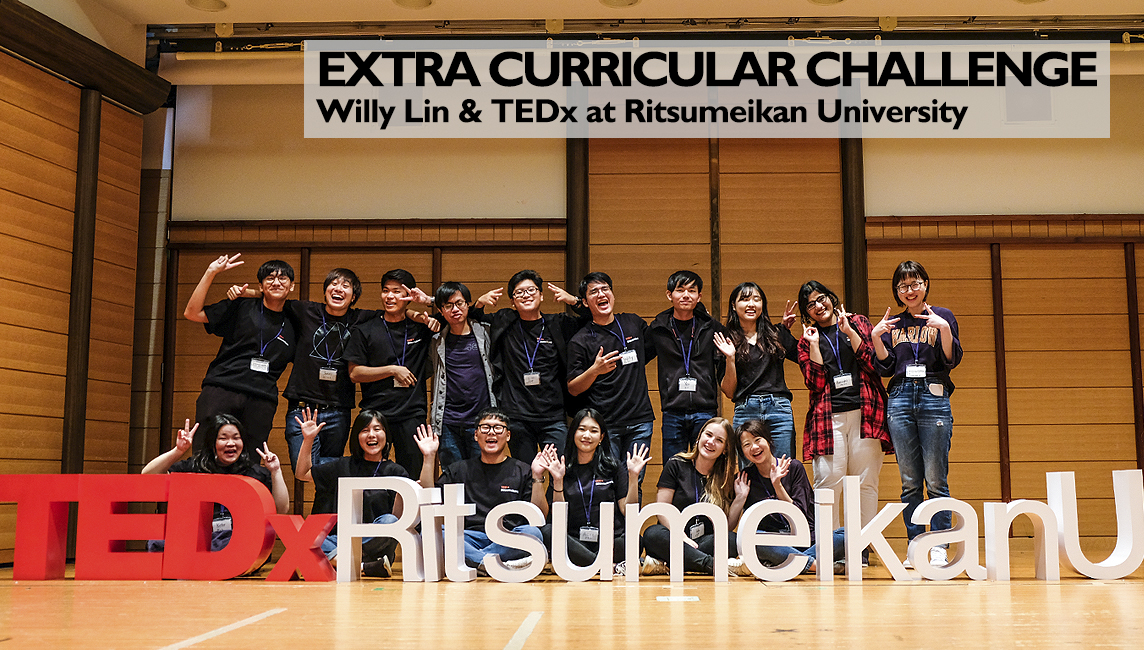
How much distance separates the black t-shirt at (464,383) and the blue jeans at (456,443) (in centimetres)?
3

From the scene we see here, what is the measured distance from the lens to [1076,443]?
21.2ft

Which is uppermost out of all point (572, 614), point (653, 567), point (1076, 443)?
point (1076, 443)

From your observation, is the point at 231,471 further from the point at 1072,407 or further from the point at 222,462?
the point at 1072,407

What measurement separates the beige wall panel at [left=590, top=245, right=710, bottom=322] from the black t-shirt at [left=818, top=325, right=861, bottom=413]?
1.82 metres

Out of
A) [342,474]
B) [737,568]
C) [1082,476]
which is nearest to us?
[737,568]

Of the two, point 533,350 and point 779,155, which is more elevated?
point 779,155

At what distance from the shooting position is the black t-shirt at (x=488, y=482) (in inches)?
181

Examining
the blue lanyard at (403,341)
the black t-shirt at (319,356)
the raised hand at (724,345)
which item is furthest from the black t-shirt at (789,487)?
the black t-shirt at (319,356)

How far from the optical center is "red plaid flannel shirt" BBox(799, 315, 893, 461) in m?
4.88

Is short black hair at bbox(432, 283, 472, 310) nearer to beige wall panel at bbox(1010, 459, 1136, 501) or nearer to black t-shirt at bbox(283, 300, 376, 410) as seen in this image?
black t-shirt at bbox(283, 300, 376, 410)

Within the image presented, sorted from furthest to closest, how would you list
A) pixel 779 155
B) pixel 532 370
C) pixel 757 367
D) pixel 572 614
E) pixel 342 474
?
pixel 779 155 < pixel 532 370 < pixel 757 367 < pixel 342 474 < pixel 572 614

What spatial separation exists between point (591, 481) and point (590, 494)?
6cm
